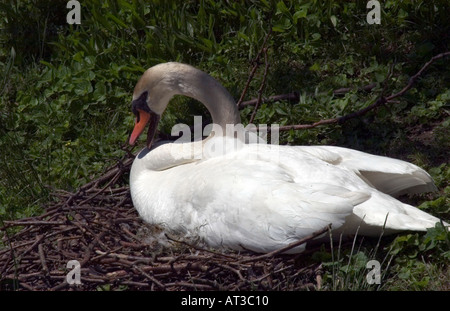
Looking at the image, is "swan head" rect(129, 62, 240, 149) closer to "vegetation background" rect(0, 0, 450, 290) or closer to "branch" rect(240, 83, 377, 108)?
"vegetation background" rect(0, 0, 450, 290)

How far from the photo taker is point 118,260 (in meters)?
5.03

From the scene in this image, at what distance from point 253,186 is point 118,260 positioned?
94 cm

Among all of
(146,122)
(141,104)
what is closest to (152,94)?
(141,104)

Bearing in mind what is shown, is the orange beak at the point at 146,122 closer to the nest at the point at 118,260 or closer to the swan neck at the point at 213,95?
the swan neck at the point at 213,95

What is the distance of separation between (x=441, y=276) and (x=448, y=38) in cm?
302

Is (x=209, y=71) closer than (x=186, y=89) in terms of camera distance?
No

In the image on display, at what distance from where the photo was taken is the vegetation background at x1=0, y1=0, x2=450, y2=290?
6660mm

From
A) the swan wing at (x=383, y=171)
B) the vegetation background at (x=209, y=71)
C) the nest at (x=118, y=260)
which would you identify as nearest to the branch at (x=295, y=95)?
the vegetation background at (x=209, y=71)

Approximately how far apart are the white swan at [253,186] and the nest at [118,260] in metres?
0.13

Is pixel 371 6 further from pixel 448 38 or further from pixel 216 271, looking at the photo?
pixel 216 271

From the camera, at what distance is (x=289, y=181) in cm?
503

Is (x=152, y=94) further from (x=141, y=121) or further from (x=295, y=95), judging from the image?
(x=295, y=95)

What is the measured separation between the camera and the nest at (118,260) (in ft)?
16.0
